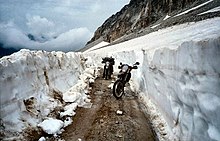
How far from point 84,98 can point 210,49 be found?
609cm

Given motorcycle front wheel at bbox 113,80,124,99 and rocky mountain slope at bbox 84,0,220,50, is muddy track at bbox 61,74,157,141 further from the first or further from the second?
rocky mountain slope at bbox 84,0,220,50

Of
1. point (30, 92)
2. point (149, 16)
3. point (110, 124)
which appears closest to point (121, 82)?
point (110, 124)

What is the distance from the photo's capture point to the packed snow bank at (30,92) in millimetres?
5797

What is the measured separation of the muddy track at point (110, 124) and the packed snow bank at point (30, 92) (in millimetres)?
496

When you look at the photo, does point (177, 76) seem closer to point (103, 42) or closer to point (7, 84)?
point (7, 84)

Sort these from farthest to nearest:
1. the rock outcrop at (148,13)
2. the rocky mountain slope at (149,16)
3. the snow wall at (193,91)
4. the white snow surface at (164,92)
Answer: the rock outcrop at (148,13) < the rocky mountain slope at (149,16) < the white snow surface at (164,92) < the snow wall at (193,91)

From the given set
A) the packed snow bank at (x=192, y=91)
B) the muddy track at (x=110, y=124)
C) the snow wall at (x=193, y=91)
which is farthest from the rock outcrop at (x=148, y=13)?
the snow wall at (x=193, y=91)

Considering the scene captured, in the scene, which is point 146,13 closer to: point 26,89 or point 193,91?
point 26,89

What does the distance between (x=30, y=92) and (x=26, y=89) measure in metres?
0.19

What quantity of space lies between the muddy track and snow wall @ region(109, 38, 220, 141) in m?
0.72

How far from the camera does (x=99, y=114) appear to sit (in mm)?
8062

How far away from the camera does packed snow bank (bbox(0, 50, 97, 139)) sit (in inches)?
228

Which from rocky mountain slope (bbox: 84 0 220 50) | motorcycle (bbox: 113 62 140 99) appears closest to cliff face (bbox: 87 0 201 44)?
rocky mountain slope (bbox: 84 0 220 50)

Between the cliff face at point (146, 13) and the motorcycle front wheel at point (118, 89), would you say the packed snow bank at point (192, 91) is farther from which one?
the cliff face at point (146, 13)
